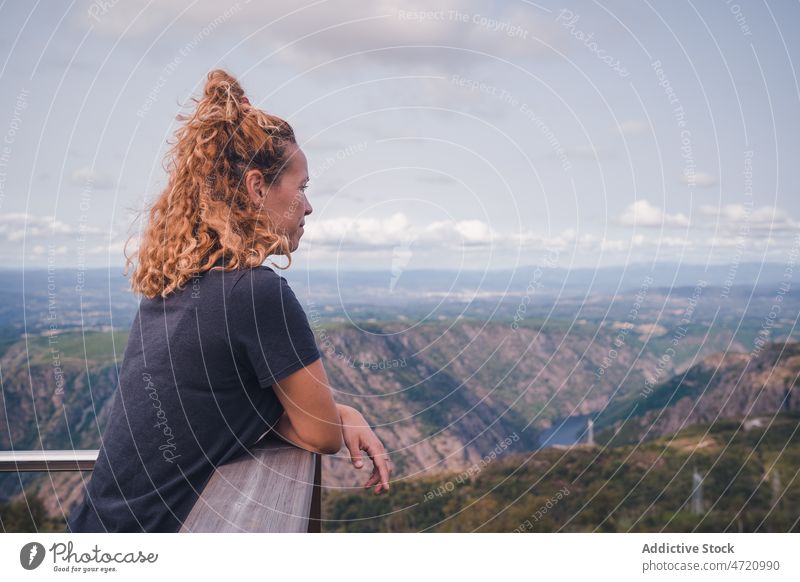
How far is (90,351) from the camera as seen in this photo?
61.4m

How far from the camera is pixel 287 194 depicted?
2.33 meters

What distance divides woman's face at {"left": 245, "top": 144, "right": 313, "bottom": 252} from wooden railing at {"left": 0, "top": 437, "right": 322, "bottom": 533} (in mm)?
721

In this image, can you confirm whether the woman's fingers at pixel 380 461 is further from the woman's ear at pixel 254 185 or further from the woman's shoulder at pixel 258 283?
the woman's ear at pixel 254 185

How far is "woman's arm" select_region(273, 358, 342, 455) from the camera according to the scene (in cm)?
198

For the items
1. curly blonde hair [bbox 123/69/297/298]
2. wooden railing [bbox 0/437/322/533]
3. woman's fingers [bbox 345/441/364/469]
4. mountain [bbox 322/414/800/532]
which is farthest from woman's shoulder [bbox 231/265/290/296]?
mountain [bbox 322/414/800/532]

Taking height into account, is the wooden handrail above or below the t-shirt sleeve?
below

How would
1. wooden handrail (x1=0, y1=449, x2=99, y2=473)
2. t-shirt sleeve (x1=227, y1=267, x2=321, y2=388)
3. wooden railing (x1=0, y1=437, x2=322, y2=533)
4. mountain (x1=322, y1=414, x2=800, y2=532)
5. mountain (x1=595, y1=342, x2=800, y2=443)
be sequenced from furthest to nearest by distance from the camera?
mountain (x1=595, y1=342, x2=800, y2=443), mountain (x1=322, y1=414, x2=800, y2=532), wooden handrail (x1=0, y1=449, x2=99, y2=473), t-shirt sleeve (x1=227, y1=267, x2=321, y2=388), wooden railing (x1=0, y1=437, x2=322, y2=533)

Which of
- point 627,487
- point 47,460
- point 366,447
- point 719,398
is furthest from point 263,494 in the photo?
point 719,398

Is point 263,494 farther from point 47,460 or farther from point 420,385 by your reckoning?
point 420,385

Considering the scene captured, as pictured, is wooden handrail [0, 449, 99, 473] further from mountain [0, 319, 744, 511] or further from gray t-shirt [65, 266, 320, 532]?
mountain [0, 319, 744, 511]

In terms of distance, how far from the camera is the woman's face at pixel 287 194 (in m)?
2.24
